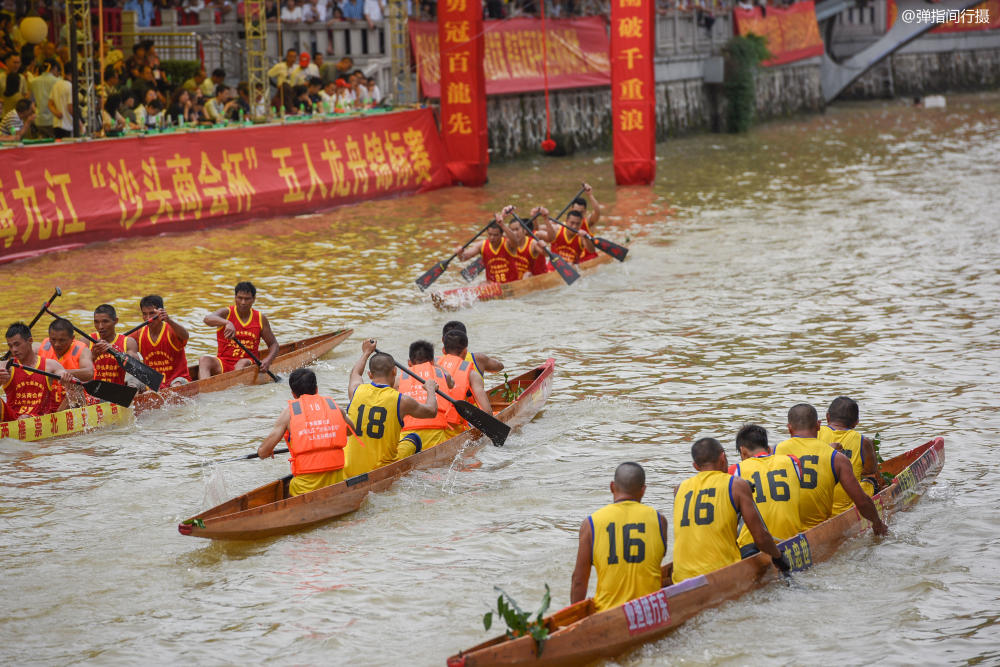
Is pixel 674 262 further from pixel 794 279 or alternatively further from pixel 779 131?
pixel 779 131

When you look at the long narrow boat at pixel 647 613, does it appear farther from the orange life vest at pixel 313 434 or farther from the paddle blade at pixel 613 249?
the paddle blade at pixel 613 249

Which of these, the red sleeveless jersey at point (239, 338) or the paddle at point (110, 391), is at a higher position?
the red sleeveless jersey at point (239, 338)

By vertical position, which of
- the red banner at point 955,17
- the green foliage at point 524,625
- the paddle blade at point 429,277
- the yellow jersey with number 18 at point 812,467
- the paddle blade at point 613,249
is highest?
the red banner at point 955,17

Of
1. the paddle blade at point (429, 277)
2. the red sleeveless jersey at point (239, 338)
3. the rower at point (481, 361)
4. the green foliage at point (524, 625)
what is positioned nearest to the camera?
the green foliage at point (524, 625)

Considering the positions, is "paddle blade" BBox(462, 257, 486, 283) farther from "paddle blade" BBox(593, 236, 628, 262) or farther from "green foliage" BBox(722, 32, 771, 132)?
"green foliage" BBox(722, 32, 771, 132)

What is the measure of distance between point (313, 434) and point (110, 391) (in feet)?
11.2

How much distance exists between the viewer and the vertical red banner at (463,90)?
26906 mm

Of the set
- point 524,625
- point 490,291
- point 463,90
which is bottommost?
point 524,625

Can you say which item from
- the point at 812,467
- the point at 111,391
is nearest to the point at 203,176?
the point at 111,391

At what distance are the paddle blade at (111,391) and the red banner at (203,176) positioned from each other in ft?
27.7

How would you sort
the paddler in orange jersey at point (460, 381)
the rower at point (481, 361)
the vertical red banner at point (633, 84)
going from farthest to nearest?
the vertical red banner at point (633, 84), the rower at point (481, 361), the paddler in orange jersey at point (460, 381)

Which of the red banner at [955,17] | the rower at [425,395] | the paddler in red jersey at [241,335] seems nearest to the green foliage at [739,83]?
the red banner at [955,17]

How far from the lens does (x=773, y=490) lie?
26.6 feet

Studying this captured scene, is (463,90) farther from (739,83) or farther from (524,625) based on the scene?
(524,625)
